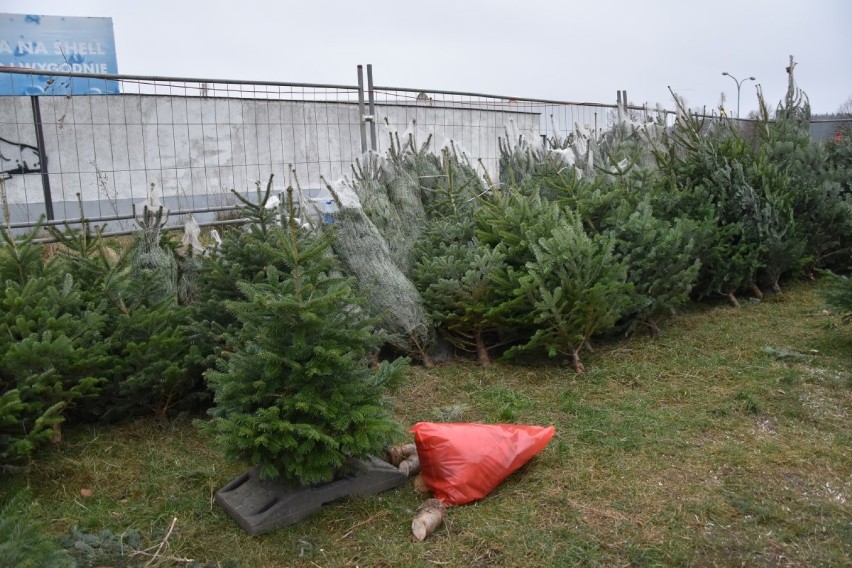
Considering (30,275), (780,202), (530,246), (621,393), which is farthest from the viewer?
(780,202)

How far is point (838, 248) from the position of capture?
27.2 feet

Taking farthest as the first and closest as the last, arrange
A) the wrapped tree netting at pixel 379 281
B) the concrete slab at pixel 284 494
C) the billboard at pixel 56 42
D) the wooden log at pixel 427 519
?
the billboard at pixel 56 42
the wrapped tree netting at pixel 379 281
the concrete slab at pixel 284 494
the wooden log at pixel 427 519

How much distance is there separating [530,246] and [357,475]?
8.29ft

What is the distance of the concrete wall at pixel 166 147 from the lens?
288 inches

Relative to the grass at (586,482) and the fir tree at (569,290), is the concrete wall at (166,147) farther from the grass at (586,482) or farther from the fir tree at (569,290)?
the grass at (586,482)

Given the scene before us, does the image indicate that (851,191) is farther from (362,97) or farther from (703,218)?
(362,97)

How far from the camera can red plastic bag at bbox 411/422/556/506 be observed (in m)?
3.48

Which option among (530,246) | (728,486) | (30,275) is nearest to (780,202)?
(530,246)

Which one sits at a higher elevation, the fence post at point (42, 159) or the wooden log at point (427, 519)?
the fence post at point (42, 159)

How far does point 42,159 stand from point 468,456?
5.93 meters

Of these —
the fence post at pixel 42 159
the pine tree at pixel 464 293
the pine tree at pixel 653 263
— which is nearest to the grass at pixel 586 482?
the pine tree at pixel 464 293

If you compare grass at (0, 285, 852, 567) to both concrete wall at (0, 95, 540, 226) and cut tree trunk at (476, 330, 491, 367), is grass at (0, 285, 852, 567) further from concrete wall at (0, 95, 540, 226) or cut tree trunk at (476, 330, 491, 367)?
concrete wall at (0, 95, 540, 226)

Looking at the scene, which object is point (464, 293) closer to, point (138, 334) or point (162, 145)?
point (138, 334)

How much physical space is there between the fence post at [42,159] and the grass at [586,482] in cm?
387
